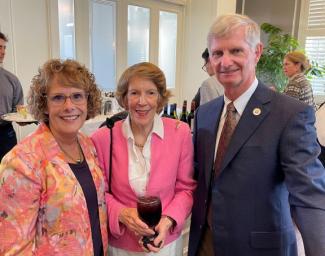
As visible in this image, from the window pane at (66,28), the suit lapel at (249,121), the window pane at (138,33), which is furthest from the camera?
the window pane at (138,33)

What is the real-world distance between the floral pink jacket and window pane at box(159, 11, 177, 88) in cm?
512

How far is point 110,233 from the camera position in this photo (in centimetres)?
137

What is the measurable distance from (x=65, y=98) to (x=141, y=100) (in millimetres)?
313

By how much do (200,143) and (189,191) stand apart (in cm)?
23

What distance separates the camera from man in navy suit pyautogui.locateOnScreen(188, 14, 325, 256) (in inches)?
41.8

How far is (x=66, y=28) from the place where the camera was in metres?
4.55

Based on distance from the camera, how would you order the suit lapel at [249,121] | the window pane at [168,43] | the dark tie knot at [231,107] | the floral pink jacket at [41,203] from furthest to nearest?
the window pane at [168,43], the dark tie knot at [231,107], the suit lapel at [249,121], the floral pink jacket at [41,203]

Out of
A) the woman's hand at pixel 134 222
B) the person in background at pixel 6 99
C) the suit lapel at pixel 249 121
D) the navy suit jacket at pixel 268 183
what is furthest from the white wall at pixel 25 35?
the suit lapel at pixel 249 121

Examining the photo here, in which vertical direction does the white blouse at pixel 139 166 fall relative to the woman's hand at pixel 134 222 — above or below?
above

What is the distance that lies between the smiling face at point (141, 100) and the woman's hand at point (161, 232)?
43 centimetres

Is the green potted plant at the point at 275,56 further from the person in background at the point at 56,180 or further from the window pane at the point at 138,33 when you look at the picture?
the person in background at the point at 56,180

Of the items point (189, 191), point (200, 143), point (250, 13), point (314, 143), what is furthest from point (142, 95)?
point (250, 13)

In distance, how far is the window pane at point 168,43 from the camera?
5996 millimetres

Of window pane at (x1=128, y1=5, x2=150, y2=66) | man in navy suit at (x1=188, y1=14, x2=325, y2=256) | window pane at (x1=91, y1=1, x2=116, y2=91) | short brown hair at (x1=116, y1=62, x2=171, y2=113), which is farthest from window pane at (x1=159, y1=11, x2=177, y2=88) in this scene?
man in navy suit at (x1=188, y1=14, x2=325, y2=256)
